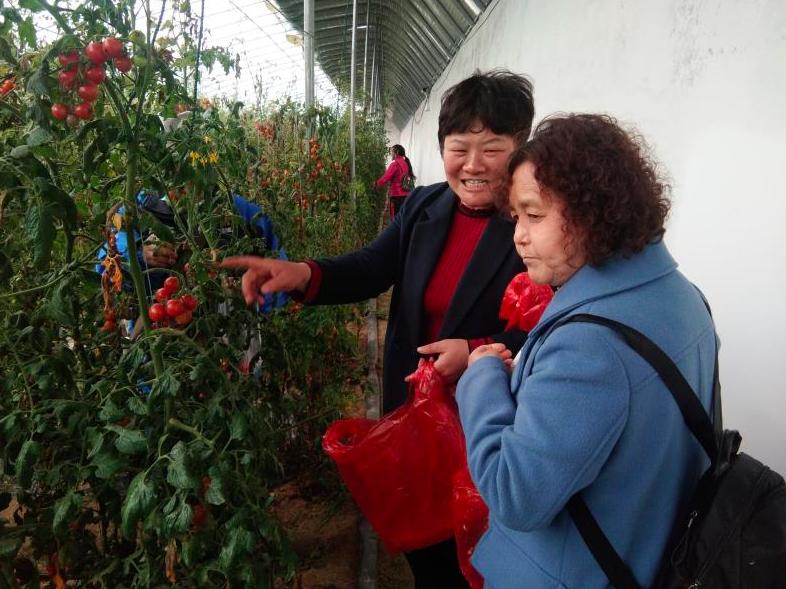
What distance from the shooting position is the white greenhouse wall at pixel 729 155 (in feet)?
4.53

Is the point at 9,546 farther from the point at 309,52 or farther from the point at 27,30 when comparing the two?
the point at 309,52

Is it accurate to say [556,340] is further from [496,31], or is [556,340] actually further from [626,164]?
[496,31]

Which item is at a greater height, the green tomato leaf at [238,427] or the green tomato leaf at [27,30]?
the green tomato leaf at [27,30]

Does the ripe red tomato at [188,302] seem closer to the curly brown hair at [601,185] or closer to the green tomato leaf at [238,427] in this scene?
the green tomato leaf at [238,427]

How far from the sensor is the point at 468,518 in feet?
3.62

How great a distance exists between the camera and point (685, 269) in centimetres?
181

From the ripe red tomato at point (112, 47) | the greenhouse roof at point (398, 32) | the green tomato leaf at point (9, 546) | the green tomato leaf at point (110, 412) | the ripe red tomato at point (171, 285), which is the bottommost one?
the green tomato leaf at point (9, 546)

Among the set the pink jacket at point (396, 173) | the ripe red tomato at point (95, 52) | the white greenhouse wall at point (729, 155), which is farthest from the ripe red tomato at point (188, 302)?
the pink jacket at point (396, 173)

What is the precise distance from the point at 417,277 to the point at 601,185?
0.71m

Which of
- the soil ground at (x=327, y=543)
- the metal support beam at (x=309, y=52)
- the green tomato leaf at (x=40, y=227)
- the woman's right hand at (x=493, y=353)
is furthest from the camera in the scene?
the metal support beam at (x=309, y=52)

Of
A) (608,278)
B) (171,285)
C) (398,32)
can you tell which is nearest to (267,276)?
(171,285)

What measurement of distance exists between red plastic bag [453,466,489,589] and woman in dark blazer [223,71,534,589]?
0.25m

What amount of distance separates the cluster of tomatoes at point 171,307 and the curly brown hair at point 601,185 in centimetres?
74

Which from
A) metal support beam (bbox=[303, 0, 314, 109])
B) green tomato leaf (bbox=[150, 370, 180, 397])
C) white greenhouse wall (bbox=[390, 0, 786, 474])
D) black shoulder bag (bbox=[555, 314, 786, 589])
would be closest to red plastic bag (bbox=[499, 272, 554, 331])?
black shoulder bag (bbox=[555, 314, 786, 589])
